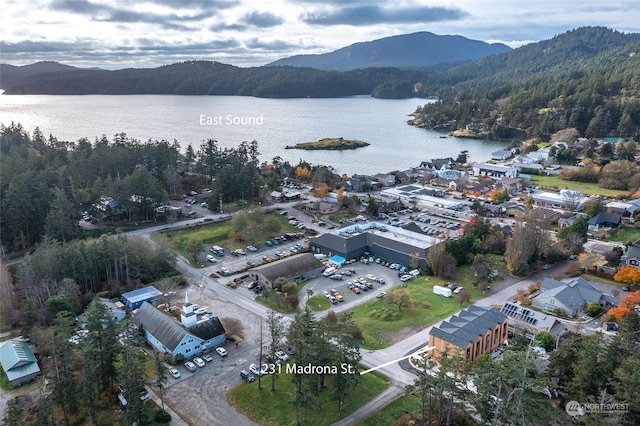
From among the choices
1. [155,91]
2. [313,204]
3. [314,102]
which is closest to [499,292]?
[313,204]

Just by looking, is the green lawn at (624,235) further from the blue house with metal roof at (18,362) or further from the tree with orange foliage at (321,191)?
the blue house with metal roof at (18,362)

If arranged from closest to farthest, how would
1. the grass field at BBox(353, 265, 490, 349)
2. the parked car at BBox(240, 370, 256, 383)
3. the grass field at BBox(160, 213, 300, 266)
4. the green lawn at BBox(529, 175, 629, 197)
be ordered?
the parked car at BBox(240, 370, 256, 383) < the grass field at BBox(353, 265, 490, 349) < the grass field at BBox(160, 213, 300, 266) < the green lawn at BBox(529, 175, 629, 197)

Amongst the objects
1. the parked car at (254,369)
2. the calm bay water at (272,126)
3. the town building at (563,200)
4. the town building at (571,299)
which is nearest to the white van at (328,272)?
the parked car at (254,369)

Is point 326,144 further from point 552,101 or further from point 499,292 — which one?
point 499,292

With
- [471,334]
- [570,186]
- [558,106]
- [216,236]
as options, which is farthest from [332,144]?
[471,334]

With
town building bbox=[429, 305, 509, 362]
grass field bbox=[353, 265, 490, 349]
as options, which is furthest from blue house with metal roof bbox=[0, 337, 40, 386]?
town building bbox=[429, 305, 509, 362]

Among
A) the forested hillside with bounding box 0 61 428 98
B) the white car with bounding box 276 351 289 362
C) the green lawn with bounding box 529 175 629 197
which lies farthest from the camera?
the forested hillside with bounding box 0 61 428 98

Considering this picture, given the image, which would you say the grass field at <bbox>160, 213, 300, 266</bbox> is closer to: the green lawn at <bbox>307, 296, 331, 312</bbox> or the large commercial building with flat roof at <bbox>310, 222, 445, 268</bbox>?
the large commercial building with flat roof at <bbox>310, 222, 445, 268</bbox>
